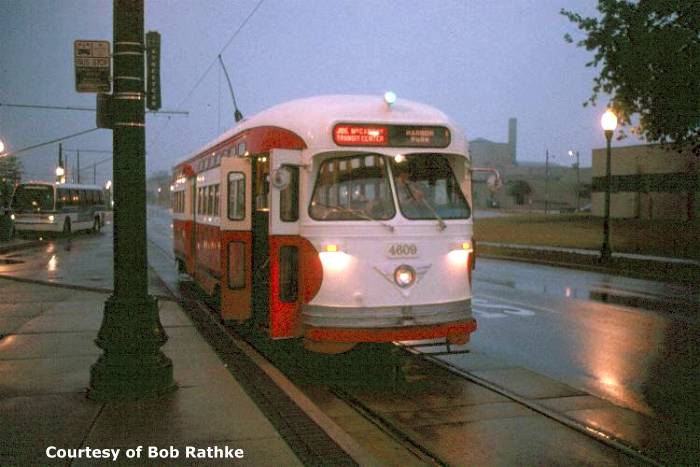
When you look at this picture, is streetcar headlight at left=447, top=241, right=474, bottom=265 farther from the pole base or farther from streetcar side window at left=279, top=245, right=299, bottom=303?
the pole base

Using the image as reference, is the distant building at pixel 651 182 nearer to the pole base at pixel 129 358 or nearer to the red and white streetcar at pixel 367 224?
the red and white streetcar at pixel 367 224

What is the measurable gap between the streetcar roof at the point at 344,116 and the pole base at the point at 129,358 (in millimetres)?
2715

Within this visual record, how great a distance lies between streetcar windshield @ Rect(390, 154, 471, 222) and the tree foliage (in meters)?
14.8

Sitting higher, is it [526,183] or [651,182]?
[526,183]

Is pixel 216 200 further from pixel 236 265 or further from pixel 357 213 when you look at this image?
pixel 357 213

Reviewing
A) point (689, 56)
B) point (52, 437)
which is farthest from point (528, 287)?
point (52, 437)

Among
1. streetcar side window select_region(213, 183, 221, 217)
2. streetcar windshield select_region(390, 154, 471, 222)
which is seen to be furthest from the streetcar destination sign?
streetcar side window select_region(213, 183, 221, 217)

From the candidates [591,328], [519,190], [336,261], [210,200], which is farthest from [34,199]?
[519,190]

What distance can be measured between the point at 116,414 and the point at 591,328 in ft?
28.0

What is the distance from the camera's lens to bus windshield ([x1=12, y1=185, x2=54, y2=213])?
42.1 metres

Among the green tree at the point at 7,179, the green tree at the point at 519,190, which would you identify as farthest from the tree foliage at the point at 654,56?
the green tree at the point at 519,190

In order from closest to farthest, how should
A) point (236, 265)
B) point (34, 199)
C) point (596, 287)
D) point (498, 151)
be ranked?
point (236, 265)
point (596, 287)
point (34, 199)
point (498, 151)

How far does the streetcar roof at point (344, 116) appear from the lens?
A: 866 centimetres

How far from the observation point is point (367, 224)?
8500 mm
